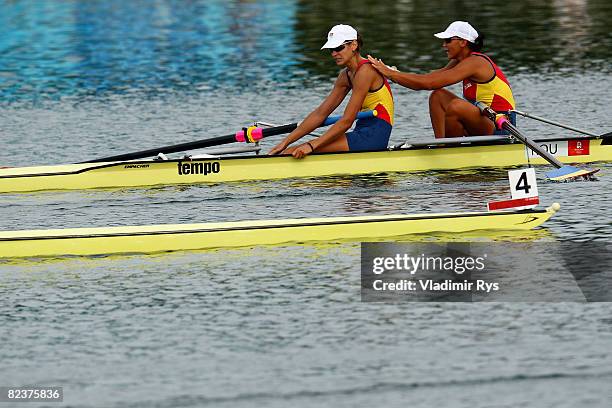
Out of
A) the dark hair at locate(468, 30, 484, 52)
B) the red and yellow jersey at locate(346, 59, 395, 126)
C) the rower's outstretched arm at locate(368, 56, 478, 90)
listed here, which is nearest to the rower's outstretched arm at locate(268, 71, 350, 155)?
the red and yellow jersey at locate(346, 59, 395, 126)

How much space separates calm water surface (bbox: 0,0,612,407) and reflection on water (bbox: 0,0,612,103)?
17 cm

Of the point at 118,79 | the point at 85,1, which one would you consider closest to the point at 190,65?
the point at 118,79

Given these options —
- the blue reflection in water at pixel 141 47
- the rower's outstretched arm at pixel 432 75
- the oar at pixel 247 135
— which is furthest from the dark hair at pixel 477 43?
the blue reflection in water at pixel 141 47

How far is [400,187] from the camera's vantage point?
17.5 m

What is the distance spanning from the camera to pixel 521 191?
14047 millimetres

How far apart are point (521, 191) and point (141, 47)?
24535 mm

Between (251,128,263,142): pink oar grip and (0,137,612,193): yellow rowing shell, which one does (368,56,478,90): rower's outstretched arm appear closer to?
(0,137,612,193): yellow rowing shell

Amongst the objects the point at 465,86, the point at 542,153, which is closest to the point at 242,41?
the point at 465,86

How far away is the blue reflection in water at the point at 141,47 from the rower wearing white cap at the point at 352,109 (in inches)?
434

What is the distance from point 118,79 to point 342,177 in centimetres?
1393

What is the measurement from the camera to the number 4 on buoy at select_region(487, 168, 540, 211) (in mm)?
13836

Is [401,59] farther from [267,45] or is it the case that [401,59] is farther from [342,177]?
[342,177]

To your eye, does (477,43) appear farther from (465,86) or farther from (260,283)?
(260,283)

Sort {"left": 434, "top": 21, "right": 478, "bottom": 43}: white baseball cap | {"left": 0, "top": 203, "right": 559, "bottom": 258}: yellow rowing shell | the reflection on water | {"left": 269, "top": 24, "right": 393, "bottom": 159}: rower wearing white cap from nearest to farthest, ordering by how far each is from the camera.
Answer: {"left": 0, "top": 203, "right": 559, "bottom": 258}: yellow rowing shell, {"left": 269, "top": 24, "right": 393, "bottom": 159}: rower wearing white cap, {"left": 434, "top": 21, "right": 478, "bottom": 43}: white baseball cap, the reflection on water
